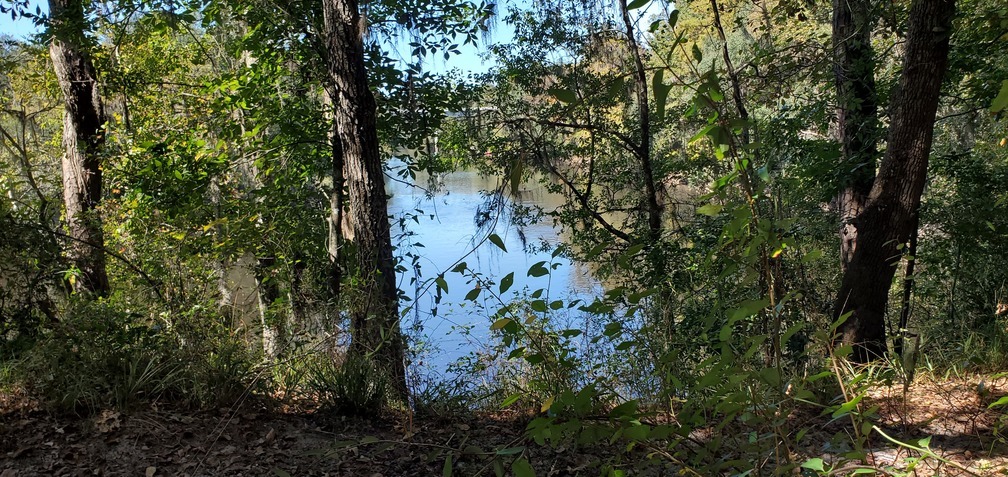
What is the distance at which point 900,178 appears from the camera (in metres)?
4.21

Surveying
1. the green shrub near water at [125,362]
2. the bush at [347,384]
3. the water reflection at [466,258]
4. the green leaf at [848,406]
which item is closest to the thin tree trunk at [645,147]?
the water reflection at [466,258]

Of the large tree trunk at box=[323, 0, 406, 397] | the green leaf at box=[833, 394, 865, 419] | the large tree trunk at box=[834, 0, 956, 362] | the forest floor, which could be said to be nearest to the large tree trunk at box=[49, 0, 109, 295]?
the large tree trunk at box=[323, 0, 406, 397]

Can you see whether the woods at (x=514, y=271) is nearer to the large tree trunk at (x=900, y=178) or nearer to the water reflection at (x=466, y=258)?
the large tree trunk at (x=900, y=178)

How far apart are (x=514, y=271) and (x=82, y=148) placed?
450 cm

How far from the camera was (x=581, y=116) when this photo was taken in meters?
8.11

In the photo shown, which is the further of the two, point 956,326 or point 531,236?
point 531,236

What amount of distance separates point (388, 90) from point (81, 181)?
355 cm

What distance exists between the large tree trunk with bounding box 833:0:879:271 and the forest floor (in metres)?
2.82

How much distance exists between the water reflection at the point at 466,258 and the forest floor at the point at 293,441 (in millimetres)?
1228

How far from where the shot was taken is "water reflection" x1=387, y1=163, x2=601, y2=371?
7.06 metres

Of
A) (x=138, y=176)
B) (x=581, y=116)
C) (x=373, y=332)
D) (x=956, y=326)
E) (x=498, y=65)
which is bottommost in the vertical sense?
(x=956, y=326)

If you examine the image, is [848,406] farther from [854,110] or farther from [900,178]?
[854,110]

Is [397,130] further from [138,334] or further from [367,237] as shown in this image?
[138,334]

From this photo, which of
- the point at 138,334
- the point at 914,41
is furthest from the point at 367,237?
the point at 914,41
